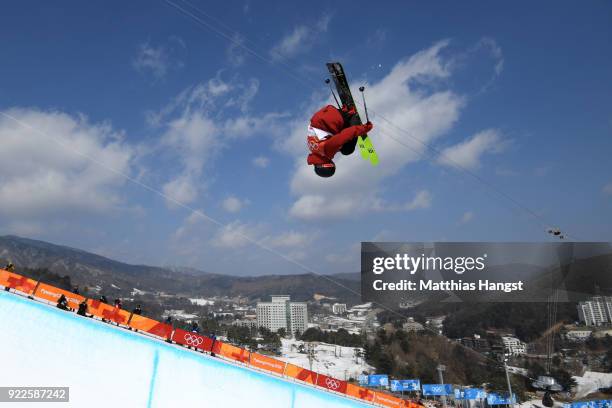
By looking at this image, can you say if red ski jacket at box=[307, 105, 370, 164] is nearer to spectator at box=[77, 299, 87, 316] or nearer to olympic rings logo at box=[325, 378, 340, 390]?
spectator at box=[77, 299, 87, 316]

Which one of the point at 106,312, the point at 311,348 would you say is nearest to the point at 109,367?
the point at 106,312

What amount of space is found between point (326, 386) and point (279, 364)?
9.96 ft

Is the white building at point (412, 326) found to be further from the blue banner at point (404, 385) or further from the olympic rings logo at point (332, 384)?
the olympic rings logo at point (332, 384)

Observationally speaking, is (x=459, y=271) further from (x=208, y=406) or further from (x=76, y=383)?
(x=76, y=383)

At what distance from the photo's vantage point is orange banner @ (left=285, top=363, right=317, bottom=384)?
22062 mm

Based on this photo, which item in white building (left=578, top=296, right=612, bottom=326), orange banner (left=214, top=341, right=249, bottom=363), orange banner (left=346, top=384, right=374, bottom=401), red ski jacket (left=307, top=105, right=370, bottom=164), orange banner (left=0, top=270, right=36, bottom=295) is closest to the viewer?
red ski jacket (left=307, top=105, right=370, bottom=164)

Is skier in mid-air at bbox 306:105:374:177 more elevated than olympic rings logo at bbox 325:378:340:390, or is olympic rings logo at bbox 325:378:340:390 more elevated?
skier in mid-air at bbox 306:105:374:177

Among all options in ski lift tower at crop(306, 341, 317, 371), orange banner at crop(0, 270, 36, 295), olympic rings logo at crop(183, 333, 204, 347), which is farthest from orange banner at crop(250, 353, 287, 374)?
ski lift tower at crop(306, 341, 317, 371)

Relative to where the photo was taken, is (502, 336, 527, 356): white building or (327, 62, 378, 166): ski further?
(502, 336, 527, 356): white building

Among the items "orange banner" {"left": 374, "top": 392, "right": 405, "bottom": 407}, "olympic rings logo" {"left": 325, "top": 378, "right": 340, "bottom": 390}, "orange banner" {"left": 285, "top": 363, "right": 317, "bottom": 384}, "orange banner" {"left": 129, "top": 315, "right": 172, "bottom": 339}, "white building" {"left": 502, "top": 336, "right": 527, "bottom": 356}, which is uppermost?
"white building" {"left": 502, "top": 336, "right": 527, "bottom": 356}

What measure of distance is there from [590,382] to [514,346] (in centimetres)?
2523

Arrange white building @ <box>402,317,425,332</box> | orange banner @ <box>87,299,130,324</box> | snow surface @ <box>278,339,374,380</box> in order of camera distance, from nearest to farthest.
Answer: orange banner @ <box>87,299,130,324</box> < snow surface @ <box>278,339,374,380</box> < white building @ <box>402,317,425,332</box>

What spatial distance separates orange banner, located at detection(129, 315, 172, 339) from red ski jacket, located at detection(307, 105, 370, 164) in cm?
1458

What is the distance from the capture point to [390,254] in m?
34.9
